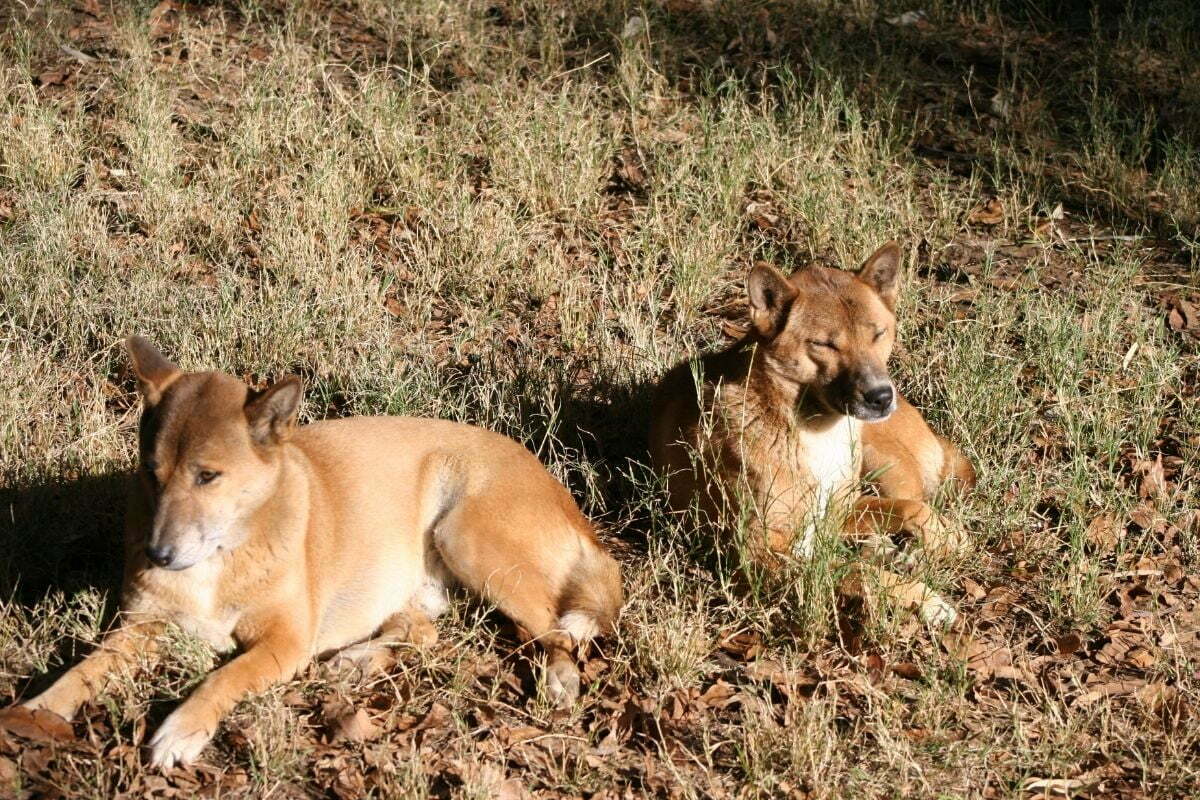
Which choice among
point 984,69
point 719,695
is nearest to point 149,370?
point 719,695

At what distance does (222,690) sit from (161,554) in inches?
19.7

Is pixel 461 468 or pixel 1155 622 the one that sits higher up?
pixel 461 468

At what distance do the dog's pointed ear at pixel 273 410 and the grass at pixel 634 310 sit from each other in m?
0.80

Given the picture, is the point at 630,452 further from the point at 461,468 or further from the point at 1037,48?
the point at 1037,48

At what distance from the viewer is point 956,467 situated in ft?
A: 20.0

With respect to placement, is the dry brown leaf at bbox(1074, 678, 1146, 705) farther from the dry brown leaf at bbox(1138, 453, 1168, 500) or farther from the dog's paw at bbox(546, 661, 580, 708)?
the dog's paw at bbox(546, 661, 580, 708)

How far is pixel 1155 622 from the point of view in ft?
17.2

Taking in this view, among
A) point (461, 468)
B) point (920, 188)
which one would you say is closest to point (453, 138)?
point (920, 188)

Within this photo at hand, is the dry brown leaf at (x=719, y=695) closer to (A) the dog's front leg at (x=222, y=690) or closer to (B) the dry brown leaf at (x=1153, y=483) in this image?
(A) the dog's front leg at (x=222, y=690)

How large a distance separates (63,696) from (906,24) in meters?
7.99

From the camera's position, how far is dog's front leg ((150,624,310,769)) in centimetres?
410

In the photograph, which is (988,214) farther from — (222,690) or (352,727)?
(222,690)

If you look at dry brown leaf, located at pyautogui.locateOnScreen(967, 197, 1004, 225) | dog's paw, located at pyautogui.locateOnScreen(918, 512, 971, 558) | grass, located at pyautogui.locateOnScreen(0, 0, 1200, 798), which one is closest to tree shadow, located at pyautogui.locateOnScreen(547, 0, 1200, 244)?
grass, located at pyautogui.locateOnScreen(0, 0, 1200, 798)

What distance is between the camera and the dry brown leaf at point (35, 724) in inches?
161
